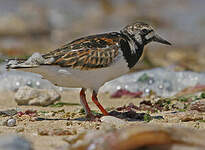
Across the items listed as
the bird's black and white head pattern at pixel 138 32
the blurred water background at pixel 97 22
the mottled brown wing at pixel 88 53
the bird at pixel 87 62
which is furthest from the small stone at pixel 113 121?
the blurred water background at pixel 97 22

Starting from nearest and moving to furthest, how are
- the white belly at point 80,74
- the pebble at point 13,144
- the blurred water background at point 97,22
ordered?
1. the pebble at point 13,144
2. the white belly at point 80,74
3. the blurred water background at point 97,22

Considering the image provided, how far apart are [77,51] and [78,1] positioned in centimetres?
2097

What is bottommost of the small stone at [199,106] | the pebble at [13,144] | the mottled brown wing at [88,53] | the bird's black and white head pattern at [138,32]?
the pebble at [13,144]

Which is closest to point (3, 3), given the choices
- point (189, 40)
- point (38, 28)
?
point (38, 28)

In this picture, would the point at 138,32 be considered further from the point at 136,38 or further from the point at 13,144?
the point at 13,144

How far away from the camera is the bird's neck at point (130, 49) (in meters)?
5.24

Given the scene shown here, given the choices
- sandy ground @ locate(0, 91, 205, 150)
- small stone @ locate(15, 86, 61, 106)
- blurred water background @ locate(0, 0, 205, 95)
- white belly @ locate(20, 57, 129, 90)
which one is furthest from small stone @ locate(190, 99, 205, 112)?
blurred water background @ locate(0, 0, 205, 95)

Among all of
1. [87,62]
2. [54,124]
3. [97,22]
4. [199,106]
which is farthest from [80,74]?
[97,22]

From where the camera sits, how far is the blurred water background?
49.6 ft

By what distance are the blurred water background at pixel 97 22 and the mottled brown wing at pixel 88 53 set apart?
567 cm

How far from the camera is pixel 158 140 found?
306 cm

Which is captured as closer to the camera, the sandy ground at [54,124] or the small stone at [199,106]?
the sandy ground at [54,124]

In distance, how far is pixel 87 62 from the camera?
502 centimetres

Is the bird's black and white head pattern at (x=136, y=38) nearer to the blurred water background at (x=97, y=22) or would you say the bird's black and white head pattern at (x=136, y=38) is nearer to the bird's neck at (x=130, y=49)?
the bird's neck at (x=130, y=49)
